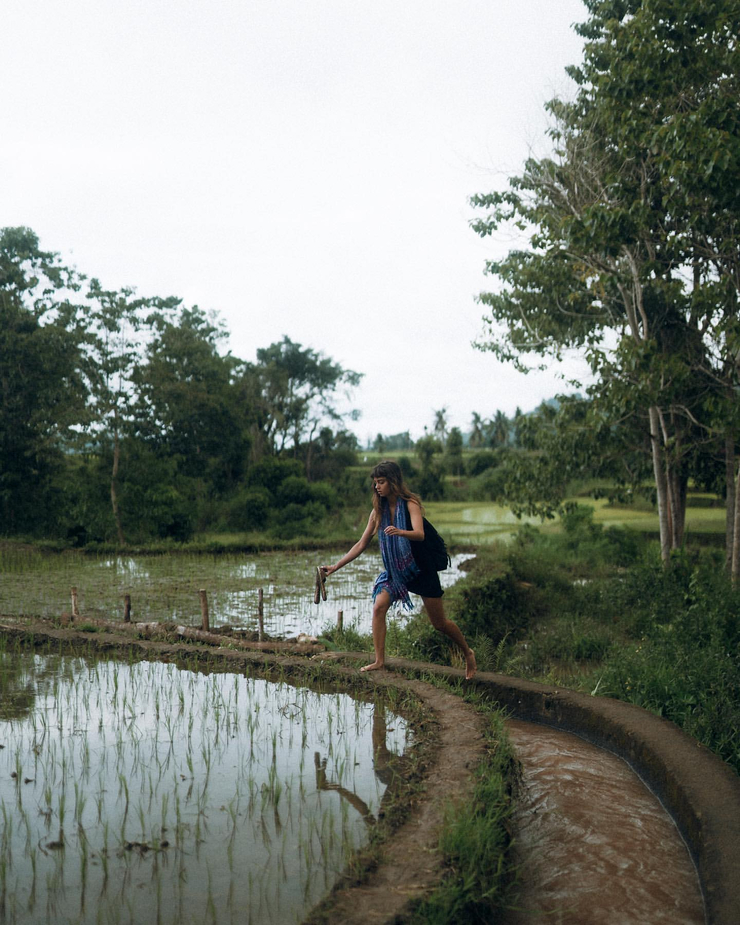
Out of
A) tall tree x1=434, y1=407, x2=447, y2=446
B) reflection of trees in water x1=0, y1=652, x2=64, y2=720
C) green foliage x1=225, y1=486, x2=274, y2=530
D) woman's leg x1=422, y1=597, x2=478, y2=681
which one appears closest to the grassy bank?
woman's leg x1=422, y1=597, x2=478, y2=681

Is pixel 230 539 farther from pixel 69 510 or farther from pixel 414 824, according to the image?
pixel 414 824

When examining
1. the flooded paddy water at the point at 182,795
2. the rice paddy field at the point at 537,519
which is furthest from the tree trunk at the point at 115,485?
the flooded paddy water at the point at 182,795

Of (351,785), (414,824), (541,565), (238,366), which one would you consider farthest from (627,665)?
(238,366)

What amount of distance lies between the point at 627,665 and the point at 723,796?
7.38 ft

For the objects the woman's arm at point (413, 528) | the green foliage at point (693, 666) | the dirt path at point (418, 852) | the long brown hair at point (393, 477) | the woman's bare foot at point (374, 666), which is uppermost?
the long brown hair at point (393, 477)

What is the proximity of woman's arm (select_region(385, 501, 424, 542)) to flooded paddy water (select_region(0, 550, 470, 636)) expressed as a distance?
3.75 meters

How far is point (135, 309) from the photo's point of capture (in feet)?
73.3

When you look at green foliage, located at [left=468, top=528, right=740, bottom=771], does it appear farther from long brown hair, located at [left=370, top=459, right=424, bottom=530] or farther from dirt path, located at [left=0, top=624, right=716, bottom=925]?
long brown hair, located at [left=370, top=459, right=424, bottom=530]

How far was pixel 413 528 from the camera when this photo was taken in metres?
4.91

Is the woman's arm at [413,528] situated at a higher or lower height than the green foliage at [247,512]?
higher

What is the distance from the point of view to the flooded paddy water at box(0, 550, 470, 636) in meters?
9.41

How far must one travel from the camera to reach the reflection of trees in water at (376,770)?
344cm

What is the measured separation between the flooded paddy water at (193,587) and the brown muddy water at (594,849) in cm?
458

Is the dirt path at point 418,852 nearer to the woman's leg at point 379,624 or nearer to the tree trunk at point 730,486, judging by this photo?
the woman's leg at point 379,624
